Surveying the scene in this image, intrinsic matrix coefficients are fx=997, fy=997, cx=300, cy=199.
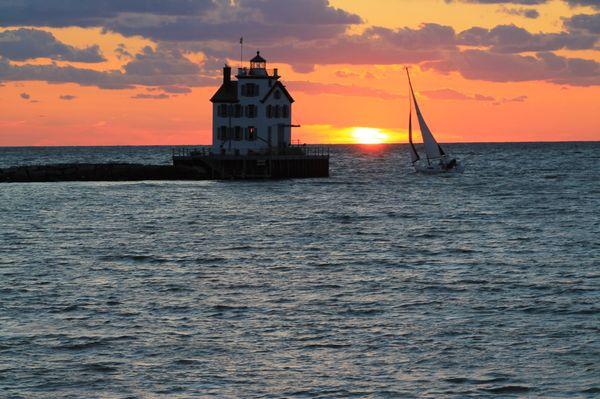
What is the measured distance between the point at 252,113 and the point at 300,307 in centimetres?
7423

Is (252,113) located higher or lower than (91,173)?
higher

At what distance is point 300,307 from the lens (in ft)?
93.1

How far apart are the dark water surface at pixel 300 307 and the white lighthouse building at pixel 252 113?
1610 inches

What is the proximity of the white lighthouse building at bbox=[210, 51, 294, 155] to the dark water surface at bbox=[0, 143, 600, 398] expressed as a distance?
4090cm

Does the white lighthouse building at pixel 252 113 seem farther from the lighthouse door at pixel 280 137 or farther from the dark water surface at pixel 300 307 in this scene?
the dark water surface at pixel 300 307

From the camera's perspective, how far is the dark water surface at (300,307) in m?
20.6

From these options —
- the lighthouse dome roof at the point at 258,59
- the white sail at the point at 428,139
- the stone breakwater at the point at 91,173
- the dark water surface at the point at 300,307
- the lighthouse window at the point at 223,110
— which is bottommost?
the dark water surface at the point at 300,307

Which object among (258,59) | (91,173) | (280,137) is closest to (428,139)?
(280,137)

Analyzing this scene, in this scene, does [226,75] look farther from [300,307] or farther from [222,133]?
[300,307]

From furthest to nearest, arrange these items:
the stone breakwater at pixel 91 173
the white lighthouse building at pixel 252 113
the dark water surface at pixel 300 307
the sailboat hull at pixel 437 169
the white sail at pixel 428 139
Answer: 1. the sailboat hull at pixel 437 169
2. the white sail at pixel 428 139
3. the stone breakwater at pixel 91 173
4. the white lighthouse building at pixel 252 113
5. the dark water surface at pixel 300 307

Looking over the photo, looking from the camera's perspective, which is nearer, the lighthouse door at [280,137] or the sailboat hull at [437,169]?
the lighthouse door at [280,137]

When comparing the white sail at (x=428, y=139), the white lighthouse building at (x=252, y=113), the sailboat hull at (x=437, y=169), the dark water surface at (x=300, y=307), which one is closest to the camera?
the dark water surface at (x=300, y=307)

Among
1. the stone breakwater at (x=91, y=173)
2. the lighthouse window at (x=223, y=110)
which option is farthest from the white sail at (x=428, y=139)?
the stone breakwater at (x=91, y=173)

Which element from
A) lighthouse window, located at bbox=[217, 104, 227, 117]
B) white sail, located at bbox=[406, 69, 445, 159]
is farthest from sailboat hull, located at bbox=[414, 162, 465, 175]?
lighthouse window, located at bbox=[217, 104, 227, 117]
